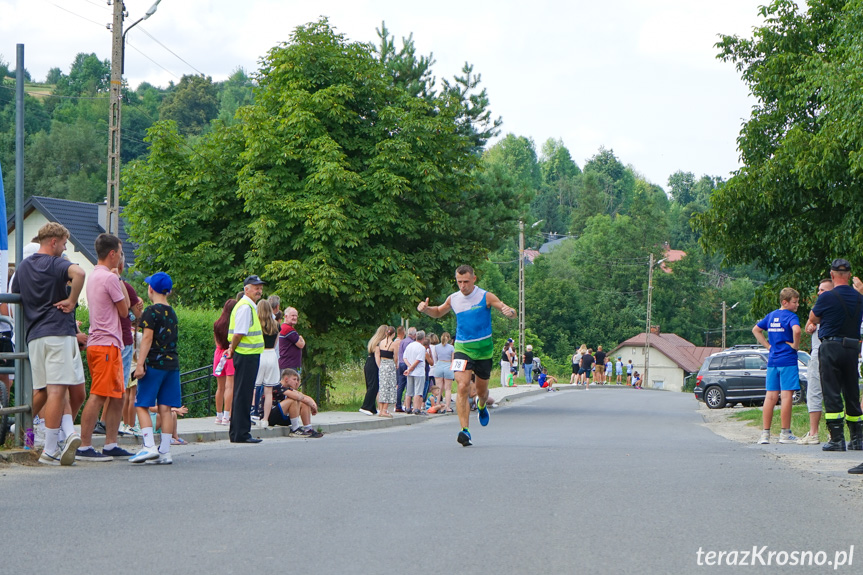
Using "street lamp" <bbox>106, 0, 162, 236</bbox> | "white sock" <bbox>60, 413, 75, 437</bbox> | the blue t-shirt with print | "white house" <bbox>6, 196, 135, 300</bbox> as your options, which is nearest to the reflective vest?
"white sock" <bbox>60, 413, 75, 437</bbox>

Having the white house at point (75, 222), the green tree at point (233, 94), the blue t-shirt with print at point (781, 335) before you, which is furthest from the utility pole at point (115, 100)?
the green tree at point (233, 94)

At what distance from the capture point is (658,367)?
340 ft

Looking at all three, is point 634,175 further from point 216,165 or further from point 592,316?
point 216,165

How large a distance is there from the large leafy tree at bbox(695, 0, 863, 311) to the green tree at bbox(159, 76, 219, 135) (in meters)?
86.1

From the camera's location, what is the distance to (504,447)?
12.3 metres

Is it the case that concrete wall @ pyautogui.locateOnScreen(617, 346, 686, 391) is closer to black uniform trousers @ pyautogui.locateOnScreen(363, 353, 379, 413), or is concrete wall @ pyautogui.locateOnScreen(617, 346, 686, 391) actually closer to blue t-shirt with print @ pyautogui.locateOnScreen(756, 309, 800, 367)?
black uniform trousers @ pyautogui.locateOnScreen(363, 353, 379, 413)

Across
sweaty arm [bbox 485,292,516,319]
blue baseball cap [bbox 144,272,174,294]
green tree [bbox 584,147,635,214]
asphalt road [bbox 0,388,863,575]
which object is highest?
green tree [bbox 584,147,635,214]

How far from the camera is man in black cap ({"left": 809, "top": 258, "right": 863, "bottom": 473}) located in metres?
11.9

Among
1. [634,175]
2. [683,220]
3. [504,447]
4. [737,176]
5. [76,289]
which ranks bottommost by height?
[504,447]

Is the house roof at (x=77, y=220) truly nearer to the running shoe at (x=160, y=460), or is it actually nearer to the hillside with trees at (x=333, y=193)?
the hillside with trees at (x=333, y=193)

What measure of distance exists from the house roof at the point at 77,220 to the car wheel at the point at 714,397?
2537 centimetres

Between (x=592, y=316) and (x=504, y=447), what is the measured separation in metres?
91.9

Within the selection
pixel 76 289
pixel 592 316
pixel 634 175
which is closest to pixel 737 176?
pixel 76 289

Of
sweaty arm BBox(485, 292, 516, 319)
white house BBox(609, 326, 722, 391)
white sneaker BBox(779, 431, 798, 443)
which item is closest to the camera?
sweaty arm BBox(485, 292, 516, 319)
